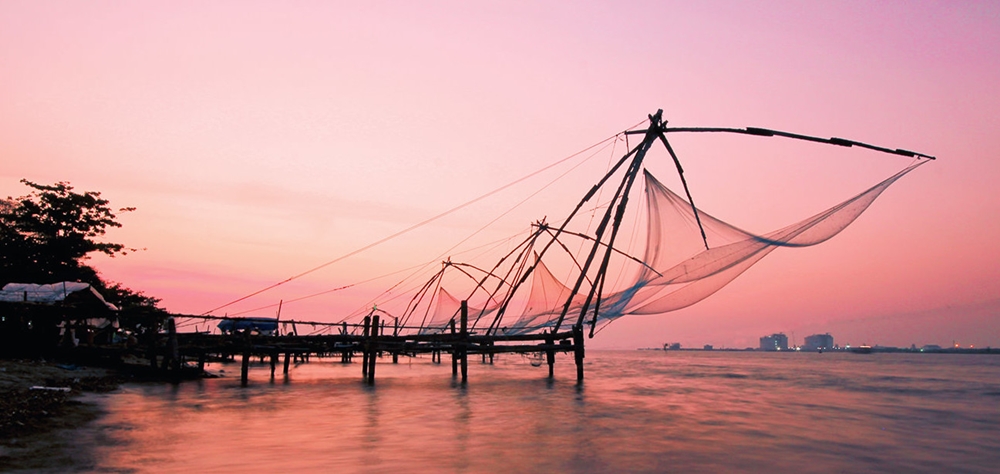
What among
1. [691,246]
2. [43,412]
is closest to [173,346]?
[43,412]

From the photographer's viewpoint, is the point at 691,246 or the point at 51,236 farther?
the point at 51,236

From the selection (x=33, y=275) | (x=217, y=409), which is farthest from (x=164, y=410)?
(x=33, y=275)

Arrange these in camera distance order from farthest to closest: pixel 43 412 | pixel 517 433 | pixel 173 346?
1. pixel 173 346
2. pixel 517 433
3. pixel 43 412

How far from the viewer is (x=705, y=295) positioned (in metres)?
13.4

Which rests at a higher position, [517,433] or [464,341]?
[464,341]

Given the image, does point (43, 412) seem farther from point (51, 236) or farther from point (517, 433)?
point (51, 236)

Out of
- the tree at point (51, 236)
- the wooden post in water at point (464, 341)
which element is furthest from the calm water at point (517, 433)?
the tree at point (51, 236)

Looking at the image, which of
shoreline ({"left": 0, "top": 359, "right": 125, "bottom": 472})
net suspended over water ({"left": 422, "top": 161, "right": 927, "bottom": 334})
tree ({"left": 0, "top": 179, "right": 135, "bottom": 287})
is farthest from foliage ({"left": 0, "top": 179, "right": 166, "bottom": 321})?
net suspended over water ({"left": 422, "top": 161, "right": 927, "bottom": 334})

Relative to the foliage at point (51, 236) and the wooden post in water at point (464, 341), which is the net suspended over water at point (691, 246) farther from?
the foliage at point (51, 236)

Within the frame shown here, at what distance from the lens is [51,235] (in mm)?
24469

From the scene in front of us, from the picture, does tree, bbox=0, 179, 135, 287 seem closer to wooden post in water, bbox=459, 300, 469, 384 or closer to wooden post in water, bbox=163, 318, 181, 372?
wooden post in water, bbox=163, 318, 181, 372

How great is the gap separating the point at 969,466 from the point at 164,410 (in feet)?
43.5

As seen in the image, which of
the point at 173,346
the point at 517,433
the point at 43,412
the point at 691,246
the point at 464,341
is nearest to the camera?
the point at 43,412

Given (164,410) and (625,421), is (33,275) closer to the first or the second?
(164,410)
